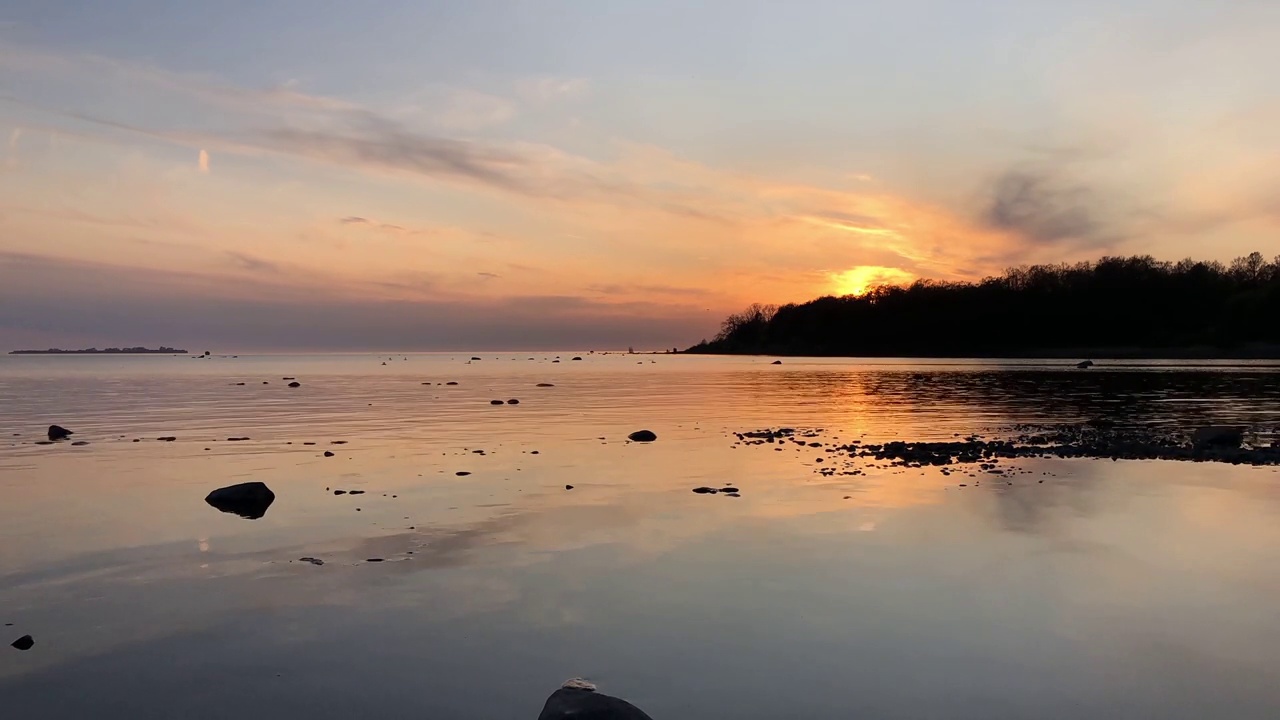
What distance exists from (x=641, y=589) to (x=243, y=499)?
1152 cm

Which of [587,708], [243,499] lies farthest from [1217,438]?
[243,499]

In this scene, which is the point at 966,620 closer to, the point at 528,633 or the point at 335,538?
the point at 528,633

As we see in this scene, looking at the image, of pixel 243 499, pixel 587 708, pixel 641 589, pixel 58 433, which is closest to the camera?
pixel 587 708

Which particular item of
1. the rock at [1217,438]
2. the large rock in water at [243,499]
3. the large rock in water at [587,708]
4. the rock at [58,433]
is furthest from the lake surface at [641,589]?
the rock at [58,433]

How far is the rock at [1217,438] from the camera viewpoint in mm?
28000

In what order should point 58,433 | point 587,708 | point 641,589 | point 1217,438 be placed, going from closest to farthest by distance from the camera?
point 587,708 → point 641,589 → point 1217,438 → point 58,433

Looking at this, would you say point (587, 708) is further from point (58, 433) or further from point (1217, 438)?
point (58, 433)

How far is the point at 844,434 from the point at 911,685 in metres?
26.8

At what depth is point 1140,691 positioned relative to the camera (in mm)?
8742

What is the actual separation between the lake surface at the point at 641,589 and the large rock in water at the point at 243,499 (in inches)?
16.6

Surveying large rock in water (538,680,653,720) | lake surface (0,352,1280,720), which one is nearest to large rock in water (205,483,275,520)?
lake surface (0,352,1280,720)

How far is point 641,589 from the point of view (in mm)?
12477

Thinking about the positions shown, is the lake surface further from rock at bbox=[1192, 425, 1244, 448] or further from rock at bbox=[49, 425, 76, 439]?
rock at bbox=[49, 425, 76, 439]

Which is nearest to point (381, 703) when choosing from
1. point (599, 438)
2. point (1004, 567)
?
point (1004, 567)
